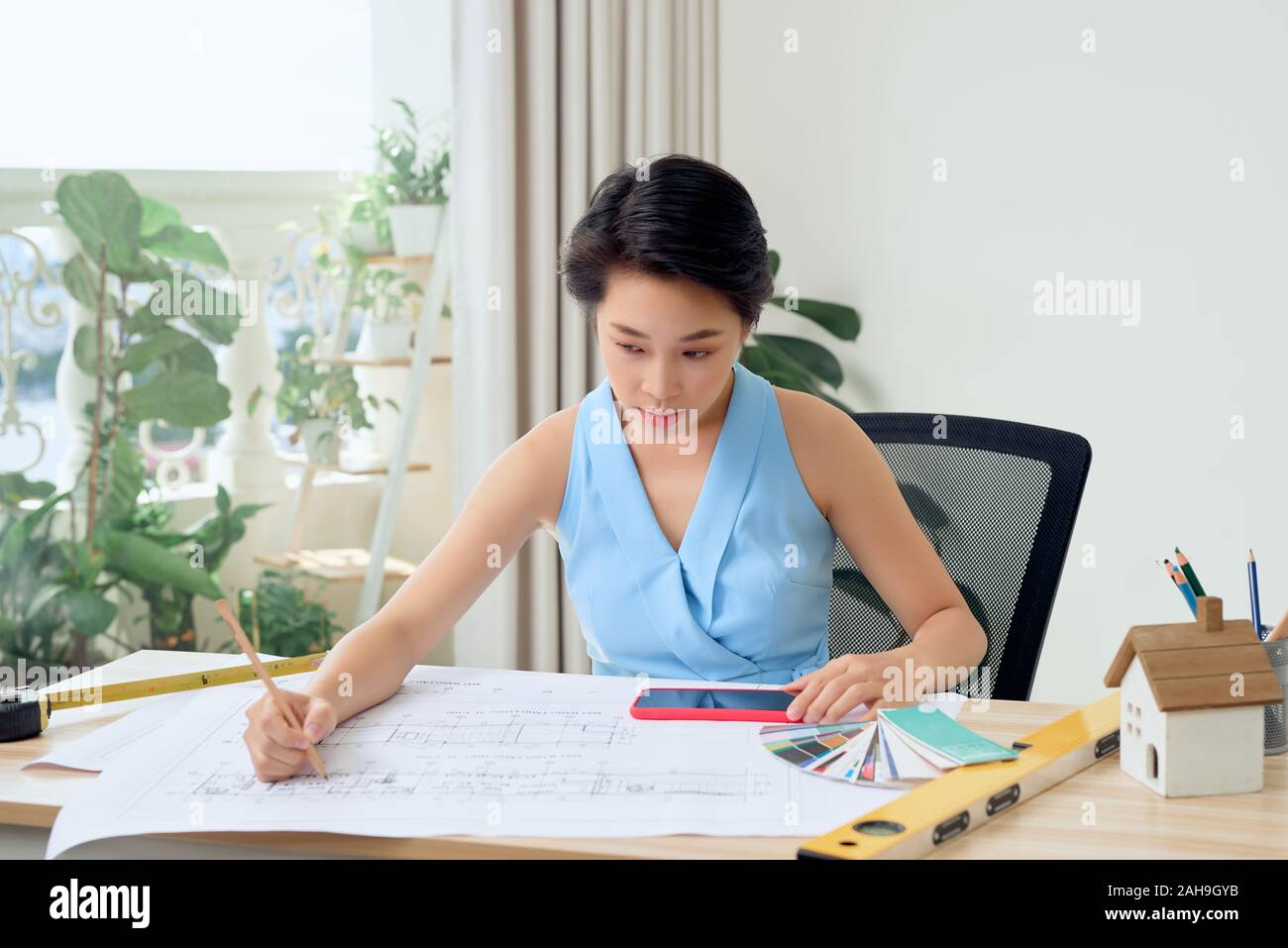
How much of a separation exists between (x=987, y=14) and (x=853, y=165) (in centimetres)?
43

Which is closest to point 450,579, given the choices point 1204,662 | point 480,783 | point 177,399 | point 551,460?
point 551,460

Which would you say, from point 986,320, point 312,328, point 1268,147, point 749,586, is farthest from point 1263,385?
point 312,328

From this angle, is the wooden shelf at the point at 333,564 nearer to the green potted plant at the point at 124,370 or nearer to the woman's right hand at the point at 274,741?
the green potted plant at the point at 124,370

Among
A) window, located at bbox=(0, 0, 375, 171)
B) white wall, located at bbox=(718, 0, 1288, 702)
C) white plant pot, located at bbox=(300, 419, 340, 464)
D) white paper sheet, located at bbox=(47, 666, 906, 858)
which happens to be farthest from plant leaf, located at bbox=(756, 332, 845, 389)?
white paper sheet, located at bbox=(47, 666, 906, 858)

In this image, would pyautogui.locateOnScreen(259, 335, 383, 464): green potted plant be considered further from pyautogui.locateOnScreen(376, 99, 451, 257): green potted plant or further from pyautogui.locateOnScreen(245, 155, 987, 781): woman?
pyautogui.locateOnScreen(245, 155, 987, 781): woman

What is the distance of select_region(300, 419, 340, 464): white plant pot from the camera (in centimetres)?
311

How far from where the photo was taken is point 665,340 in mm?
1261

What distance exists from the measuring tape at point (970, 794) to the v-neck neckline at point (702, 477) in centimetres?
43

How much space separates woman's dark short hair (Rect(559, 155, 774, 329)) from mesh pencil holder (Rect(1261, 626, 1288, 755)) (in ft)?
1.97

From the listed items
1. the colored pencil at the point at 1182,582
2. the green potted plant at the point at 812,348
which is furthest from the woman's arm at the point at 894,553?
the green potted plant at the point at 812,348

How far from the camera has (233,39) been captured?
3.01 meters

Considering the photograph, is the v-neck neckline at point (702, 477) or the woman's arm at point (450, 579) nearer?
the woman's arm at point (450, 579)

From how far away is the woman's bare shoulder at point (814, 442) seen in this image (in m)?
1.45
